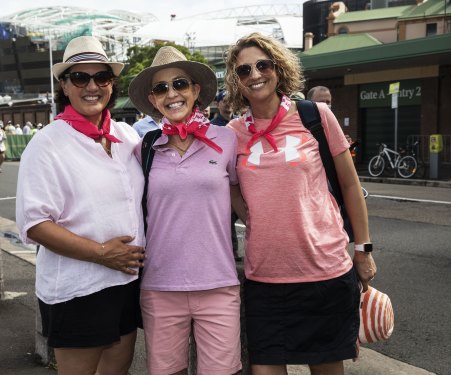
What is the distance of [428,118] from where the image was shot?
73.9 feet

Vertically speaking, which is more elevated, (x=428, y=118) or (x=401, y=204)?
(x=428, y=118)

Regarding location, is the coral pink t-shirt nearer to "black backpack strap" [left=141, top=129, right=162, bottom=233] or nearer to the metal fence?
"black backpack strap" [left=141, top=129, right=162, bottom=233]

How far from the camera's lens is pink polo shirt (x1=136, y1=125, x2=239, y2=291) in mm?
2449

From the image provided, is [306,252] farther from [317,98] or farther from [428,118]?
[428,118]

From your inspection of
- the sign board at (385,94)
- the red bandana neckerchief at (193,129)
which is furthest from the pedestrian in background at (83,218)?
the sign board at (385,94)

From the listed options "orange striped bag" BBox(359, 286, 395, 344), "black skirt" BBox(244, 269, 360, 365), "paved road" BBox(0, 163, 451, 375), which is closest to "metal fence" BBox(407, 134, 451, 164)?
"paved road" BBox(0, 163, 451, 375)

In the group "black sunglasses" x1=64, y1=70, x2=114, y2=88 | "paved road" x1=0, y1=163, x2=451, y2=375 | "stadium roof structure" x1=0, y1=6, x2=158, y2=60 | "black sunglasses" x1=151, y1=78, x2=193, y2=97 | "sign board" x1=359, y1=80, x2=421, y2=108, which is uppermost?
"stadium roof structure" x1=0, y1=6, x2=158, y2=60

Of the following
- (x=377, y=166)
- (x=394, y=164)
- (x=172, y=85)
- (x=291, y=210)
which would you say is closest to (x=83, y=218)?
(x=172, y=85)

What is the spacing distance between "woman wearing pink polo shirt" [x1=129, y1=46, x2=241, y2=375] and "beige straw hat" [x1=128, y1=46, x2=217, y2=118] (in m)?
0.06

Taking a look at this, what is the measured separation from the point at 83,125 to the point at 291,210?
97 cm

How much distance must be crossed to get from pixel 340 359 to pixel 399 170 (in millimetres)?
15788

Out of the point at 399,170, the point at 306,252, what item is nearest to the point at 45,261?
the point at 306,252

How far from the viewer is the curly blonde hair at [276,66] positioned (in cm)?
269

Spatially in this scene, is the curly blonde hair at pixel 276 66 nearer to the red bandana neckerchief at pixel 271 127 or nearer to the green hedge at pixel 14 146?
the red bandana neckerchief at pixel 271 127
